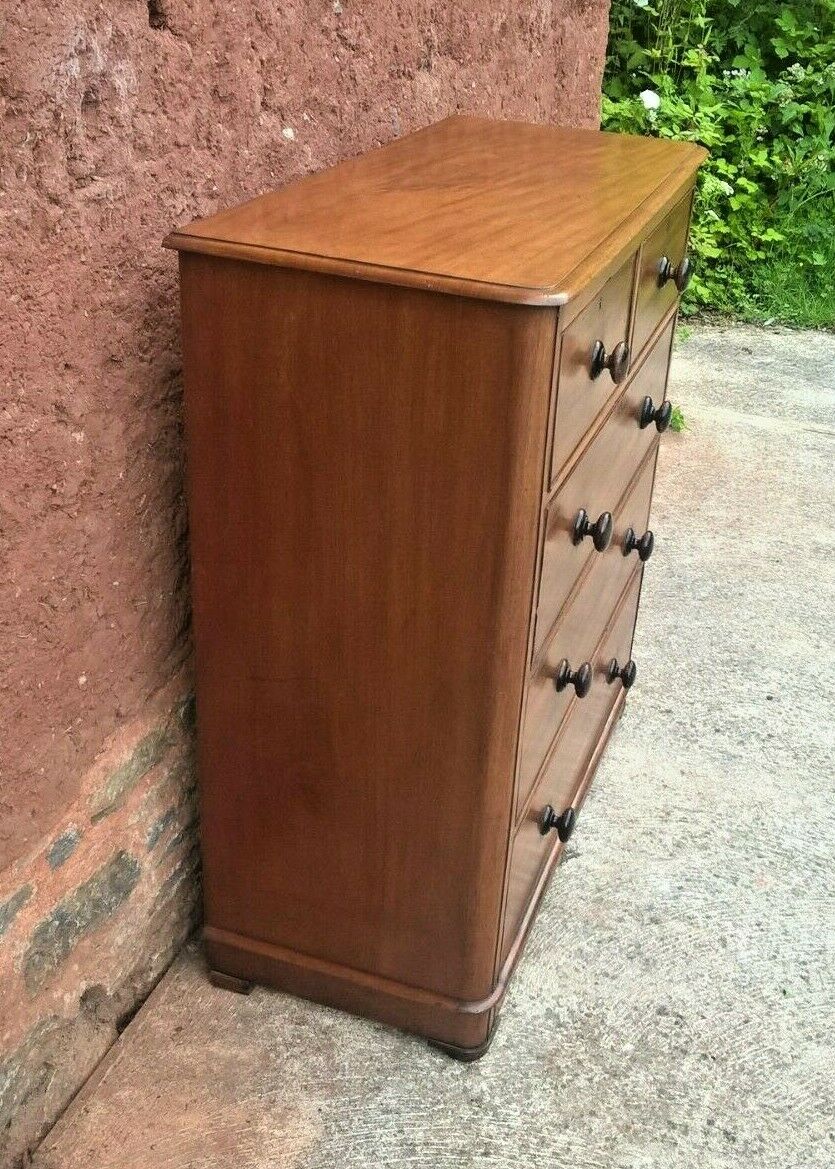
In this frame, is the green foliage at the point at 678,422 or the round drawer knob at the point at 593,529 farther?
the green foliage at the point at 678,422

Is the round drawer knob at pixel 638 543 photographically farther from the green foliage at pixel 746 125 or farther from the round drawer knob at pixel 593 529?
the green foliage at pixel 746 125

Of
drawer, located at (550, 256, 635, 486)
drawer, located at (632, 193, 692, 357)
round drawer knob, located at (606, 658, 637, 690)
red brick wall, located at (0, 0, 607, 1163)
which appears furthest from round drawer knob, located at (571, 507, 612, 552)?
round drawer knob, located at (606, 658, 637, 690)

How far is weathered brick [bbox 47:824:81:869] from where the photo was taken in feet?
5.64

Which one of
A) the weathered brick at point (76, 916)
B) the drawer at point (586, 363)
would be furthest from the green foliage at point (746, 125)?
the weathered brick at point (76, 916)

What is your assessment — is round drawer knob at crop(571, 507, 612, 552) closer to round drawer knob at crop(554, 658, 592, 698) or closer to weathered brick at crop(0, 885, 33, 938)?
round drawer knob at crop(554, 658, 592, 698)

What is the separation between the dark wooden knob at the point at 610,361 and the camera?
64.8 inches

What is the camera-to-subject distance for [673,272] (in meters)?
2.14

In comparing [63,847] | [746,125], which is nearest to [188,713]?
[63,847]

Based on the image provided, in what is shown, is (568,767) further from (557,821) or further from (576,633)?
(576,633)

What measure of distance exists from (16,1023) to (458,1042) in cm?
67

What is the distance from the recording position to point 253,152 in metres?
1.88

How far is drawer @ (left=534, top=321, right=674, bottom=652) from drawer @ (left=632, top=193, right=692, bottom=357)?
0.25 feet

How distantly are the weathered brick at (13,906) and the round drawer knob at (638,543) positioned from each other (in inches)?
47.1

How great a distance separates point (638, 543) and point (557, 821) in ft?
1.93
